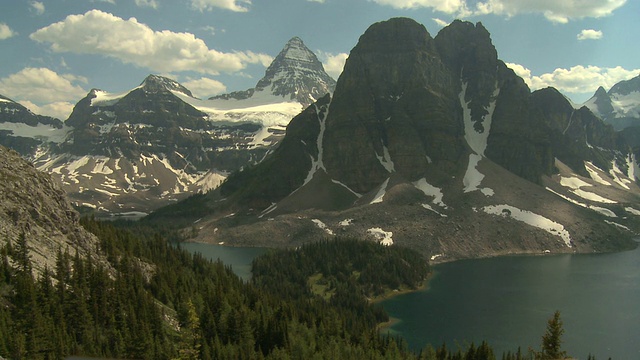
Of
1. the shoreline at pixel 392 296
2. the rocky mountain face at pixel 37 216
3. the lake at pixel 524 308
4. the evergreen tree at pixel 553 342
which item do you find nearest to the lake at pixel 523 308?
the lake at pixel 524 308

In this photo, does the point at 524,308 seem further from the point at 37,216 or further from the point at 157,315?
the point at 37,216

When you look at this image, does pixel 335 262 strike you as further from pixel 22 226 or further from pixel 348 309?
pixel 22 226

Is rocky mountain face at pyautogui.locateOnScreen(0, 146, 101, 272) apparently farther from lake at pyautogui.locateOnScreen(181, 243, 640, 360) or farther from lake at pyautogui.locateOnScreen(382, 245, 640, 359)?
lake at pyautogui.locateOnScreen(382, 245, 640, 359)

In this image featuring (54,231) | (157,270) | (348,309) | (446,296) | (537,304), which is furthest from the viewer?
(446,296)

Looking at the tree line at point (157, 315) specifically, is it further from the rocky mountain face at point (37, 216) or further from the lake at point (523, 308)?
the lake at point (523, 308)

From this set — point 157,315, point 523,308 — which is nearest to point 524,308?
point 523,308

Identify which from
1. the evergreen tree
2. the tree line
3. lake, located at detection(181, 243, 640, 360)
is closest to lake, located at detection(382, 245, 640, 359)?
lake, located at detection(181, 243, 640, 360)


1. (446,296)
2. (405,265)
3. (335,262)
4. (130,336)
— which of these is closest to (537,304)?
(446,296)
